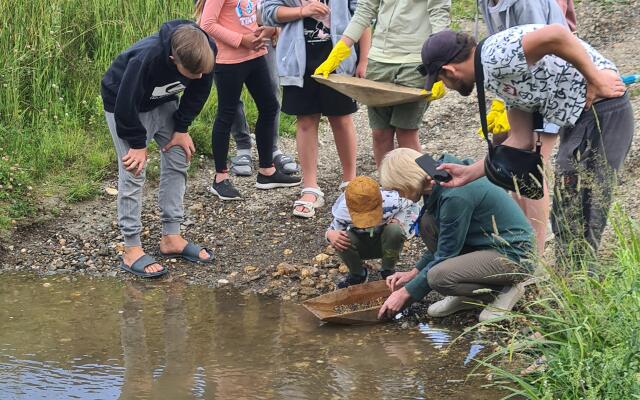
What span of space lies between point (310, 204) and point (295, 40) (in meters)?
1.08

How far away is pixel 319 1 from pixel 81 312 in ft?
8.02

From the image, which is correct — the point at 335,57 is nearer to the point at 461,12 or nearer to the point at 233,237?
the point at 233,237

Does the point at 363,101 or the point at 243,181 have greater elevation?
the point at 363,101

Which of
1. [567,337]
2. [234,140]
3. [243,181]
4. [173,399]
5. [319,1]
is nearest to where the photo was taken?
[567,337]

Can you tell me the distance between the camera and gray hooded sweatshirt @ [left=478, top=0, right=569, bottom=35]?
4.69 meters

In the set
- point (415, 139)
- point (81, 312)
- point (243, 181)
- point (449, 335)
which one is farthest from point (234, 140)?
point (449, 335)

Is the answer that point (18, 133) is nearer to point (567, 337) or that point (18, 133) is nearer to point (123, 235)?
point (123, 235)

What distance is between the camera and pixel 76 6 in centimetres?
820

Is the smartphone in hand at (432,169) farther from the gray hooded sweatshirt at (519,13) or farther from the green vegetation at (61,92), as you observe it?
the green vegetation at (61,92)

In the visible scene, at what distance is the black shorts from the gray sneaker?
101 centimetres

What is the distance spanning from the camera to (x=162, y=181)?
5969mm

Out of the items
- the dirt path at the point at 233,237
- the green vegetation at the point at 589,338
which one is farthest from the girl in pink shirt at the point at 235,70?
the green vegetation at the point at 589,338

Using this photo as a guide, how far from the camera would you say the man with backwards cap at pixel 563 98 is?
3.91 meters

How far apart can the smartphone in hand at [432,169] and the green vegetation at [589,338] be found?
2.26 feet
